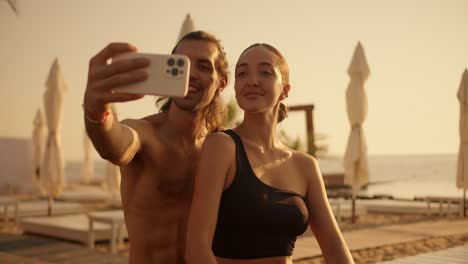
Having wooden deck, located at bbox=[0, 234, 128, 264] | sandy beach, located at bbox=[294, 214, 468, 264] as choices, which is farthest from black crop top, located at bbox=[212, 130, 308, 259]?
wooden deck, located at bbox=[0, 234, 128, 264]

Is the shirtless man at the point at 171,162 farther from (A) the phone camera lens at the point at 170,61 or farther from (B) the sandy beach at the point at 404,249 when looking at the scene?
(B) the sandy beach at the point at 404,249

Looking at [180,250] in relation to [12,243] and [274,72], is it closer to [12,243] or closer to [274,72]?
[274,72]

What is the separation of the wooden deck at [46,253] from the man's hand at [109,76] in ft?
17.9

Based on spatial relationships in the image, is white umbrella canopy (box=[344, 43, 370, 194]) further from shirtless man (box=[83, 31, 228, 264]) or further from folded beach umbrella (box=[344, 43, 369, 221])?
shirtless man (box=[83, 31, 228, 264])

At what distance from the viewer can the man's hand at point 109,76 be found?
1.19 metres

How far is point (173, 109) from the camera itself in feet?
6.23

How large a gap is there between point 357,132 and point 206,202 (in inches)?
415

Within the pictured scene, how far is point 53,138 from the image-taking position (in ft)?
36.1

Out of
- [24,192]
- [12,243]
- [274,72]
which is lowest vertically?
[24,192]

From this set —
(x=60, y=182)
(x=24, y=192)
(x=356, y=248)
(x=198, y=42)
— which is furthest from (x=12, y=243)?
(x=24, y=192)

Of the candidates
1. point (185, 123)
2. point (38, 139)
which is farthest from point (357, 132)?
point (38, 139)

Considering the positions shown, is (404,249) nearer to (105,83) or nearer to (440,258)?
(440,258)

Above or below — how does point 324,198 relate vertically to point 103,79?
below

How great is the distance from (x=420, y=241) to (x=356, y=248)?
173cm
